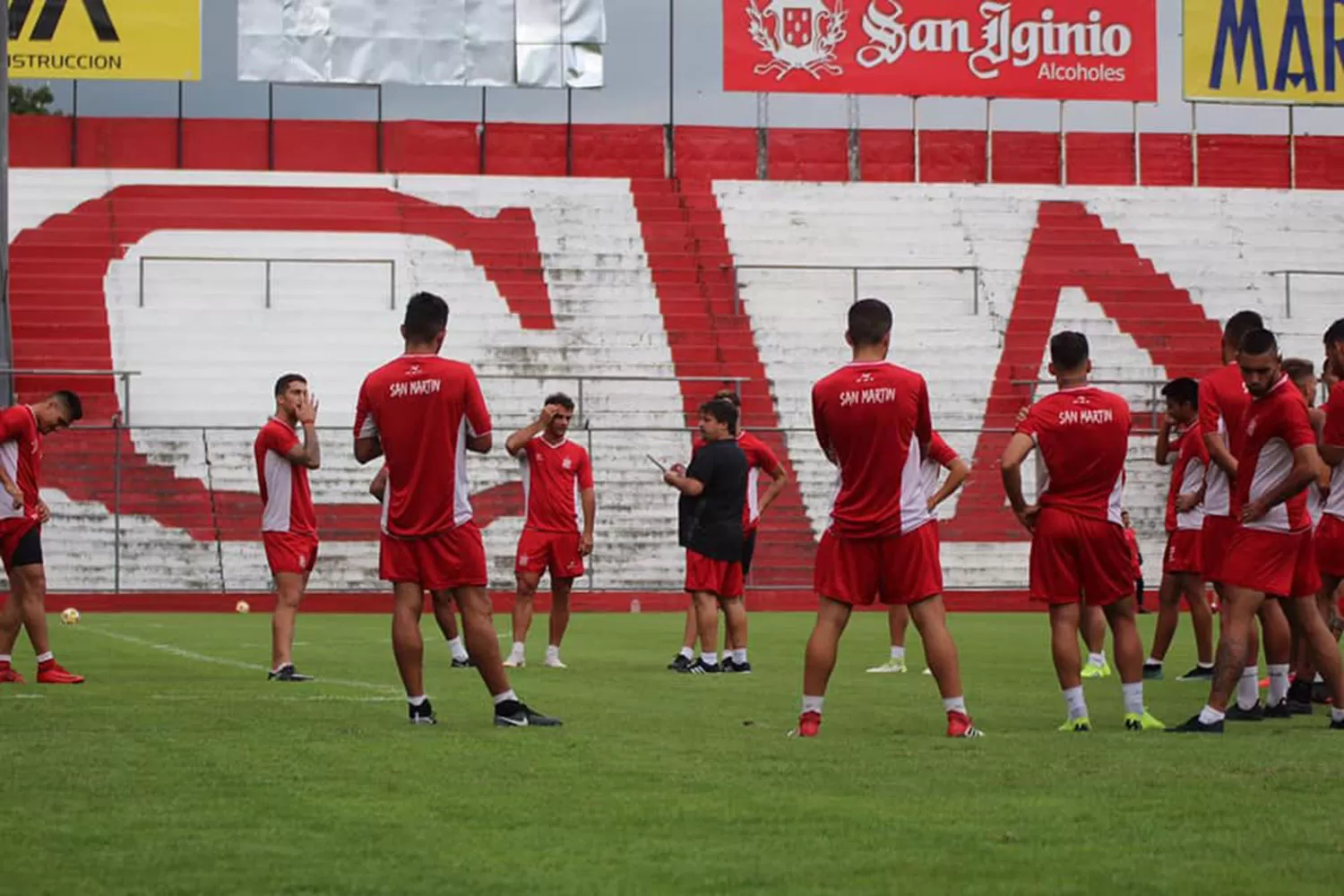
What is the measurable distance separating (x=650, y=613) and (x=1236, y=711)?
1576 centimetres

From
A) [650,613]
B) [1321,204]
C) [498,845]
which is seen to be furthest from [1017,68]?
[498,845]

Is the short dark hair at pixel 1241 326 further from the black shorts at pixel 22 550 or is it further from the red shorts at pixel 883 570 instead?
the black shorts at pixel 22 550

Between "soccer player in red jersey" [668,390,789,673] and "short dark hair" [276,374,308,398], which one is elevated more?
"short dark hair" [276,374,308,398]

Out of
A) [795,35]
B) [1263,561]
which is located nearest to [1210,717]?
[1263,561]

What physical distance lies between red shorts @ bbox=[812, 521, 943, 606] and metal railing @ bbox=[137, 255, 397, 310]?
23460mm

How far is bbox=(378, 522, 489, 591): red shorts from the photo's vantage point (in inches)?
412

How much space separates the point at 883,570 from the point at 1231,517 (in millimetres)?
2278

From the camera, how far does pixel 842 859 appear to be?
6.21 m

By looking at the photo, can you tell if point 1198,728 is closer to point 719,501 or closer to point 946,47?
point 719,501

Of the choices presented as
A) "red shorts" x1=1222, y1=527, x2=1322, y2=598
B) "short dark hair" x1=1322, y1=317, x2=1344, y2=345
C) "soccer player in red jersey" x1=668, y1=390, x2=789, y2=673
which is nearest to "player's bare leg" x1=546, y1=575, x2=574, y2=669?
"soccer player in red jersey" x1=668, y1=390, x2=789, y2=673

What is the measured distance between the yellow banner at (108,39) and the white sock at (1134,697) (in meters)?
29.8

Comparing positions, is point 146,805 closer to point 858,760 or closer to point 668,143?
point 858,760

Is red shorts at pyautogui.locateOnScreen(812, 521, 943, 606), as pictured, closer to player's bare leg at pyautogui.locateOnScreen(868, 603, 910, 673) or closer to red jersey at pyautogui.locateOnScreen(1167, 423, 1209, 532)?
red jersey at pyautogui.locateOnScreen(1167, 423, 1209, 532)

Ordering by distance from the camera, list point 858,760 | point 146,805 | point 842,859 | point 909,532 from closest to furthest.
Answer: point 842,859 < point 146,805 < point 858,760 < point 909,532
